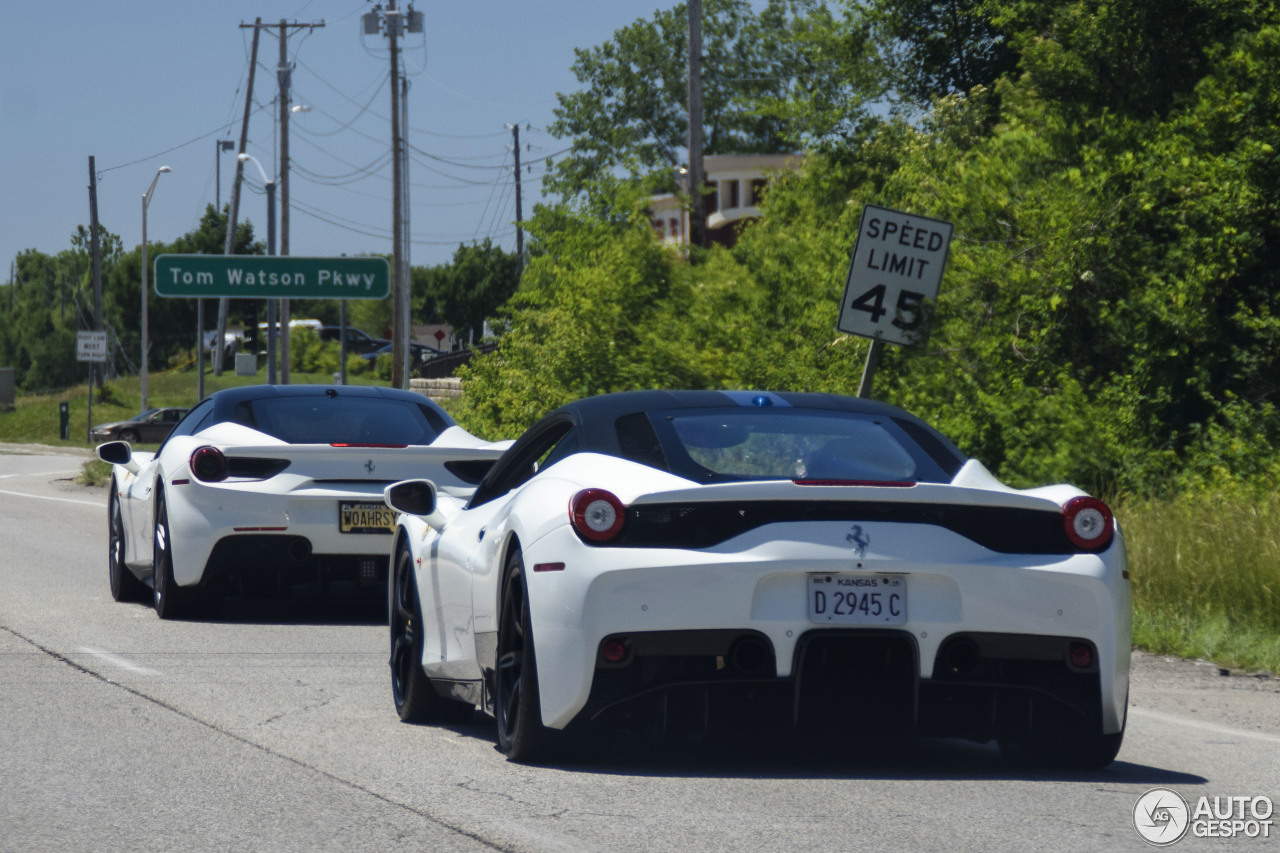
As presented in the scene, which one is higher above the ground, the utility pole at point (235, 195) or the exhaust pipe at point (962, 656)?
the utility pole at point (235, 195)

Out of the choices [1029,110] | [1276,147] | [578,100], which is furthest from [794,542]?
[578,100]

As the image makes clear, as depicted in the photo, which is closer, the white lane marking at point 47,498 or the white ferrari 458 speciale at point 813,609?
the white ferrari 458 speciale at point 813,609

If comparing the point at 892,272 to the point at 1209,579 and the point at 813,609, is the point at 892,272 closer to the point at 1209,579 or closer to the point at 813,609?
the point at 1209,579

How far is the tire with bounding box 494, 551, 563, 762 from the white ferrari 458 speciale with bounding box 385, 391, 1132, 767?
0.04ft

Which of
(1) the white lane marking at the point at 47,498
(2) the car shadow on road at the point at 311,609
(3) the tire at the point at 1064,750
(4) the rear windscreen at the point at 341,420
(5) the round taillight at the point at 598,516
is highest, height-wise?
(4) the rear windscreen at the point at 341,420

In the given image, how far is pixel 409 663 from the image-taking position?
7.28m

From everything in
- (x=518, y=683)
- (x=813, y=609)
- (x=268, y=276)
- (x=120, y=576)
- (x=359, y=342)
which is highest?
(x=359, y=342)

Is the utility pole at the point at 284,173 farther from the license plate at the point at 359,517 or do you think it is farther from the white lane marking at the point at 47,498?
the license plate at the point at 359,517

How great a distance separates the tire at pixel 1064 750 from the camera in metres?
5.91

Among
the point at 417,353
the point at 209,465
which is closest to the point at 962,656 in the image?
the point at 209,465

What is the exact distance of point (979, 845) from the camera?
16.0 feet

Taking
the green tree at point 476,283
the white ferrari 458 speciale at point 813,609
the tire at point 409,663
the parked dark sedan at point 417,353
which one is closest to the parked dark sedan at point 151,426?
the parked dark sedan at point 417,353

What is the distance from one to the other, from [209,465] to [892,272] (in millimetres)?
5311

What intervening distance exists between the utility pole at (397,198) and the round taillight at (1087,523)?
2885cm
